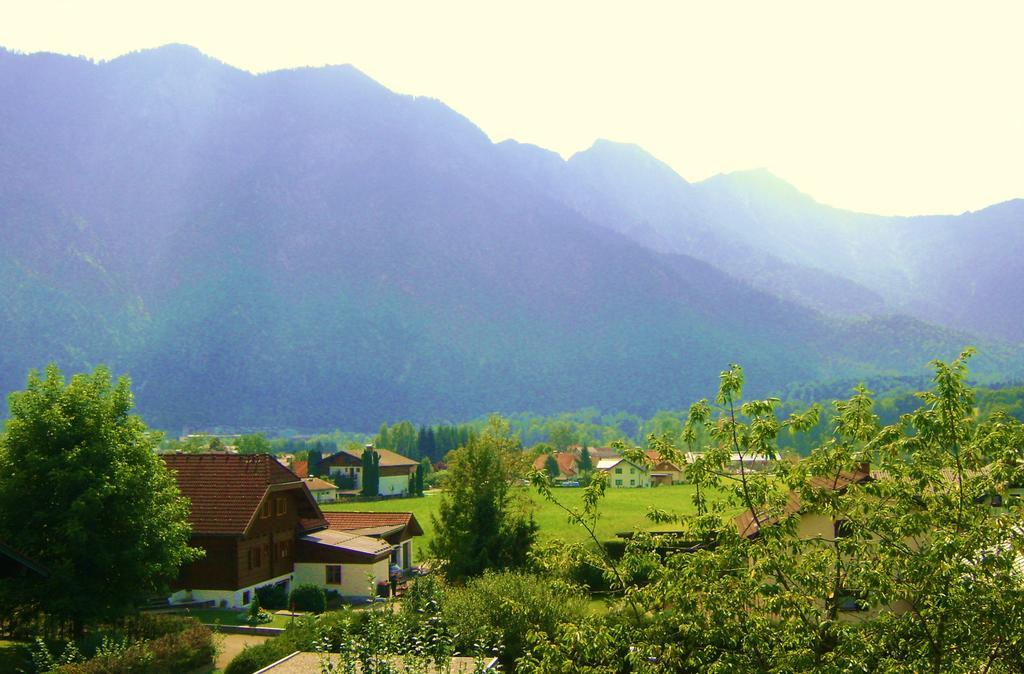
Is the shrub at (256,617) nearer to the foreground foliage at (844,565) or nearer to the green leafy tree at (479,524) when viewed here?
the green leafy tree at (479,524)

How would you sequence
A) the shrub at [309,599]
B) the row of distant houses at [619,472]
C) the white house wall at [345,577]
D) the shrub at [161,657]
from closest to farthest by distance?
the shrub at [161,657] < the shrub at [309,599] < the white house wall at [345,577] < the row of distant houses at [619,472]

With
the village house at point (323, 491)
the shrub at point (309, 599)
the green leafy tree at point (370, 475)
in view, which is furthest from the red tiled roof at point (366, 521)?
the green leafy tree at point (370, 475)

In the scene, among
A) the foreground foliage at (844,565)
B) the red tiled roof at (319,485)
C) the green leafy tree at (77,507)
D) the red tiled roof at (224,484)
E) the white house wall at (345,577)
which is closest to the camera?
the foreground foliage at (844,565)

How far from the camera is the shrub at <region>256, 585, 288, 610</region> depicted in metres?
38.8

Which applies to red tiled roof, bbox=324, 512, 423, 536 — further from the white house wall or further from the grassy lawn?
the grassy lawn

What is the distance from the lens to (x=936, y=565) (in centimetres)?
942

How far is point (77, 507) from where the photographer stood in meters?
25.0

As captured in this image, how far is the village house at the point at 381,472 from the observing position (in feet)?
403

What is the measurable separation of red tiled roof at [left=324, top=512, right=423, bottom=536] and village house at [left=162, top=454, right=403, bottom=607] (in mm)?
4006

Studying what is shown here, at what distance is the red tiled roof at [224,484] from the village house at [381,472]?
3138 inches

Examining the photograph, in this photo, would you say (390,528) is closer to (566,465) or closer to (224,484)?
(224,484)

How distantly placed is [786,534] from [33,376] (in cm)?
2475

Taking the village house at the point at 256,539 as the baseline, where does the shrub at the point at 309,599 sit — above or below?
below

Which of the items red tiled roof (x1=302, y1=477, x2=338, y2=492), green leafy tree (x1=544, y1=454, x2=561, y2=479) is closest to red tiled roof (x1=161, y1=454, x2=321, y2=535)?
red tiled roof (x1=302, y1=477, x2=338, y2=492)
